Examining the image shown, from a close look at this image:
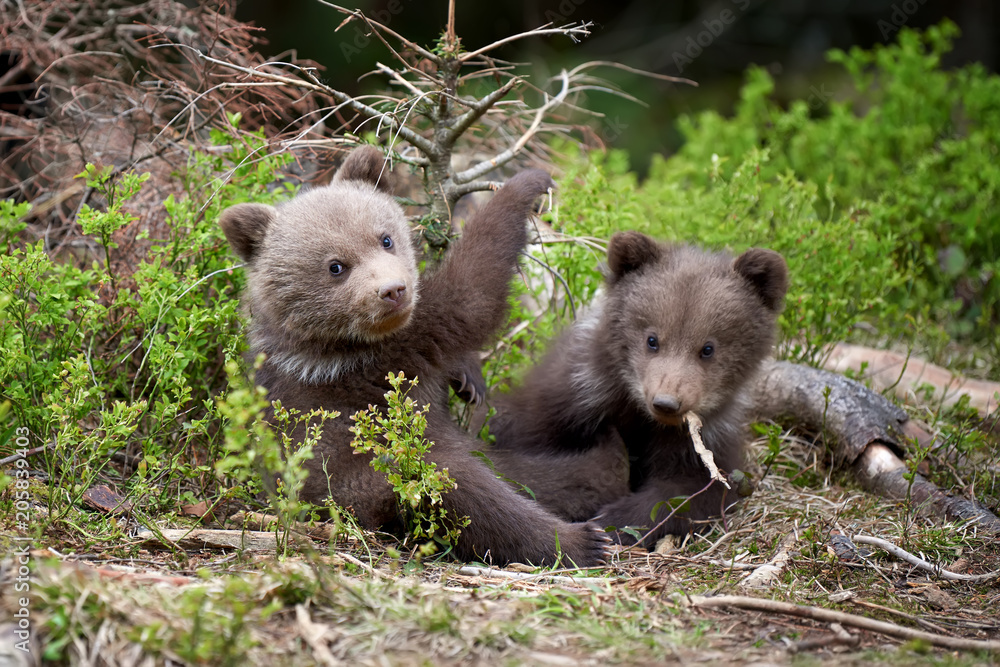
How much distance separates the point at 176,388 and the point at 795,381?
3741mm

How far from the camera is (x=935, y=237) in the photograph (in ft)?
24.0

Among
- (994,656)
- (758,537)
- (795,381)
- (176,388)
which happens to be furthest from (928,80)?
(176,388)

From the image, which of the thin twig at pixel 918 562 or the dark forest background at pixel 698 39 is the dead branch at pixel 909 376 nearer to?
the thin twig at pixel 918 562

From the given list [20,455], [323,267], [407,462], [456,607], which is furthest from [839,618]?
[20,455]

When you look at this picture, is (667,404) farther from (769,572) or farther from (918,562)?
(918,562)

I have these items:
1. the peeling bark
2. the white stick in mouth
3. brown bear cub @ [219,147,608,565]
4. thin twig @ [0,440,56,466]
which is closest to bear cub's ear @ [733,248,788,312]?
the peeling bark

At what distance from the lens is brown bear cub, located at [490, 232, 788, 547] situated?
4.45 metres

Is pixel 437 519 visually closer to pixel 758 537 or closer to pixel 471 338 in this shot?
pixel 471 338

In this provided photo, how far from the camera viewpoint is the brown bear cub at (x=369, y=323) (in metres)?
3.94

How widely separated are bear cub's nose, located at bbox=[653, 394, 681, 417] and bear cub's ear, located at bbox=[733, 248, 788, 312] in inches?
34.6

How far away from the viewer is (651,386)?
14.2 feet

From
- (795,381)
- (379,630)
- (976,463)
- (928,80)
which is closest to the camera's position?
(379,630)

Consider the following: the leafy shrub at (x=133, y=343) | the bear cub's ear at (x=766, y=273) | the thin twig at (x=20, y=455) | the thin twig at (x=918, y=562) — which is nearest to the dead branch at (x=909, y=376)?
the bear cub's ear at (x=766, y=273)

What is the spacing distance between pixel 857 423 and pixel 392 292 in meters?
2.93
